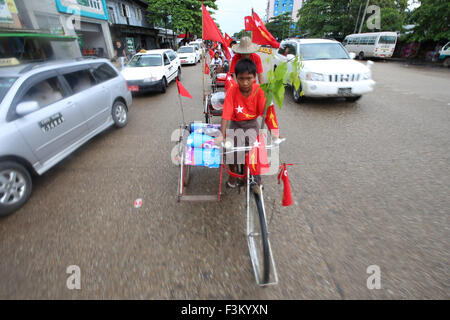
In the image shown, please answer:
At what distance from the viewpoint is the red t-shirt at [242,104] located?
2164 mm

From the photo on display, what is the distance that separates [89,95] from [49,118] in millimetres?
1116

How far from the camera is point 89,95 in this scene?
13.3 feet

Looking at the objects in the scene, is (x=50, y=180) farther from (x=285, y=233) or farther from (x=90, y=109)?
(x=285, y=233)

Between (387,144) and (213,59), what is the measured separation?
27.3 feet

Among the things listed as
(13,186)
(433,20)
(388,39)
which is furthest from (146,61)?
(433,20)

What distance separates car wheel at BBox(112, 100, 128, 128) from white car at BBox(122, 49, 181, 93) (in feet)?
7.21

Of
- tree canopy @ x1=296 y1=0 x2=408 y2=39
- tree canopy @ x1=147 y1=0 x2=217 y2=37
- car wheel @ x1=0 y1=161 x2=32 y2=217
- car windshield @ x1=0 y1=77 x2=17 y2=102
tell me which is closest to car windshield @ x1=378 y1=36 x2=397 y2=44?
tree canopy @ x1=296 y1=0 x2=408 y2=39

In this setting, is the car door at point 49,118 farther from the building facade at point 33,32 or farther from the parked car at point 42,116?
the building facade at point 33,32

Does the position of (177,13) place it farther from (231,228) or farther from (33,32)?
(231,228)

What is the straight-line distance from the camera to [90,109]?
4.02 m

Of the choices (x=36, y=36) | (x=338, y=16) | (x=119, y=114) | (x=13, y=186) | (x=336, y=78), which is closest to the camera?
(x=13, y=186)

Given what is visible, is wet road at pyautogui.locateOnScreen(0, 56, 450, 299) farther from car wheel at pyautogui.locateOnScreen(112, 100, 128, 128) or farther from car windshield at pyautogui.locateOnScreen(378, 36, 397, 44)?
car windshield at pyautogui.locateOnScreen(378, 36, 397, 44)

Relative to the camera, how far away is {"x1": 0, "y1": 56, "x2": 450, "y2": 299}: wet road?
6.06 ft
